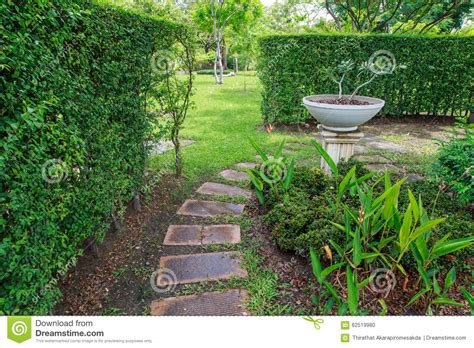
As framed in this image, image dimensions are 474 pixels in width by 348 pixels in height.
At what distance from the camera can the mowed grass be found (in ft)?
13.4

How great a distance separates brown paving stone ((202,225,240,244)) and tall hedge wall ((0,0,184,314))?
0.77 m

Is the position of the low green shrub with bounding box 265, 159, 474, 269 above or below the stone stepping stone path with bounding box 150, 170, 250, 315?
above

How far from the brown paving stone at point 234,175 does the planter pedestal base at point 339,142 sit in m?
0.94

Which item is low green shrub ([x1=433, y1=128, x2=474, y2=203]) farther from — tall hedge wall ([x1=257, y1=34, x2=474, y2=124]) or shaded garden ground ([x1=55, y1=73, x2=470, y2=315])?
tall hedge wall ([x1=257, y1=34, x2=474, y2=124])

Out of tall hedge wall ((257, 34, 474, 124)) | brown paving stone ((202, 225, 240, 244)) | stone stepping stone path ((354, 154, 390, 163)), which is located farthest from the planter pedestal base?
tall hedge wall ((257, 34, 474, 124))

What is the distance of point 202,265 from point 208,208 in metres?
0.84

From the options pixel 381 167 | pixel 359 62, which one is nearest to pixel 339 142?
pixel 381 167

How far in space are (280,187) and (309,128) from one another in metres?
3.64

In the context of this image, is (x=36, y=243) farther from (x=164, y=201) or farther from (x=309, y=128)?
(x=309, y=128)

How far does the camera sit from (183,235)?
271 centimetres

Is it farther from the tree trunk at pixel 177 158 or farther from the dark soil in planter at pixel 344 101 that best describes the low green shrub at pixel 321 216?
the tree trunk at pixel 177 158

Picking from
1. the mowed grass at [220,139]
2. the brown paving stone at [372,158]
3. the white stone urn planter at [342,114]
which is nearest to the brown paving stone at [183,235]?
the mowed grass at [220,139]

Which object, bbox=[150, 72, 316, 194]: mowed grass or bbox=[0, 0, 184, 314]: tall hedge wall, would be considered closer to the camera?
bbox=[0, 0, 184, 314]: tall hedge wall

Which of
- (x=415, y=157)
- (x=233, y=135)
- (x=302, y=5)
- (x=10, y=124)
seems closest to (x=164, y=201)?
(x=10, y=124)
